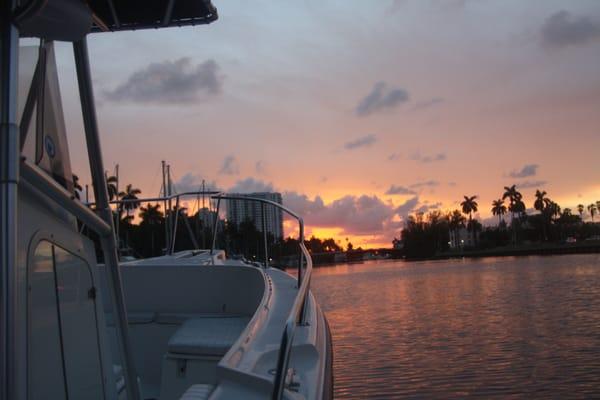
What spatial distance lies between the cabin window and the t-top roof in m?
1.05

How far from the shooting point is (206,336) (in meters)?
4.67

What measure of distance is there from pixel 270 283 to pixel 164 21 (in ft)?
10.3

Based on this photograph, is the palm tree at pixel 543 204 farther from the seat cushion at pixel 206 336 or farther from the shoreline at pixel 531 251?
the seat cushion at pixel 206 336

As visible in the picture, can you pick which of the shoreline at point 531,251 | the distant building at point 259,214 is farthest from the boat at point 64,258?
the shoreline at point 531,251

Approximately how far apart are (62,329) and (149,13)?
1.43 m

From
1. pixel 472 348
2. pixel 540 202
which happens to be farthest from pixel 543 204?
pixel 472 348

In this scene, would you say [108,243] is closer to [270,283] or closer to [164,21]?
[164,21]

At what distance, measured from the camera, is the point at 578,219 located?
13162 cm

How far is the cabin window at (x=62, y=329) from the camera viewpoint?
2125 mm

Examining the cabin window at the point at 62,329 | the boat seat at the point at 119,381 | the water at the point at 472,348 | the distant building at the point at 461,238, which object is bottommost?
the water at the point at 472,348

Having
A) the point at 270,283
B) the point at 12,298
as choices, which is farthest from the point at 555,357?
the point at 12,298

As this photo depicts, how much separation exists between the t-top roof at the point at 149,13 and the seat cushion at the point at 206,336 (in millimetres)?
2521

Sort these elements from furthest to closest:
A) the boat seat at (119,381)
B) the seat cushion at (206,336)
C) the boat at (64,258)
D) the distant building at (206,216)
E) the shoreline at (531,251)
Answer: the shoreline at (531,251)
the distant building at (206,216)
the seat cushion at (206,336)
the boat seat at (119,381)
the boat at (64,258)

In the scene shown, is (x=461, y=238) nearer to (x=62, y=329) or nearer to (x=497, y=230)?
(x=497, y=230)
